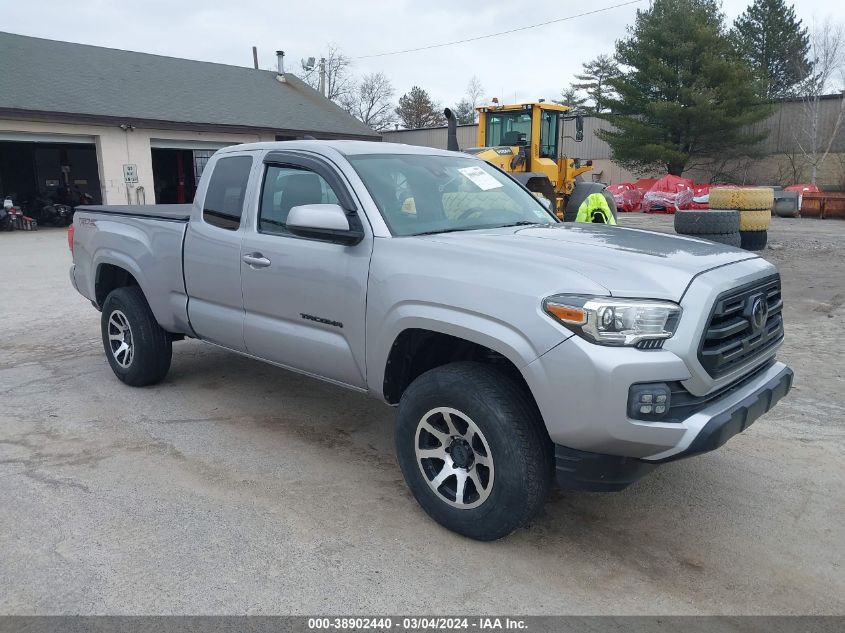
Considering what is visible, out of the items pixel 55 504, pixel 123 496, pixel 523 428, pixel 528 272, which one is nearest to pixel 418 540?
pixel 523 428

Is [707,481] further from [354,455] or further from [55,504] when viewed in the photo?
[55,504]

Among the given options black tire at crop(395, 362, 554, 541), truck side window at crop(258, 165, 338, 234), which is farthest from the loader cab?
black tire at crop(395, 362, 554, 541)

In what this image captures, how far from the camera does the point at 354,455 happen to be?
4375mm

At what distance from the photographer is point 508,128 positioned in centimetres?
1752

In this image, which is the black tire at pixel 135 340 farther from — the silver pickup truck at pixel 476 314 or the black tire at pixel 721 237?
the black tire at pixel 721 237

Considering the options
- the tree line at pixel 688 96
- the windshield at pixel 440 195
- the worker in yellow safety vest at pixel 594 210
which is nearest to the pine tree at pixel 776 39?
the tree line at pixel 688 96

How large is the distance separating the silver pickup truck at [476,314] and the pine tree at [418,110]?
214 ft

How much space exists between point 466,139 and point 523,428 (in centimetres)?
3777

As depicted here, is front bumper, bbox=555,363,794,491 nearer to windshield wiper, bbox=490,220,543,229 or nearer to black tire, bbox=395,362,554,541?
black tire, bbox=395,362,554,541

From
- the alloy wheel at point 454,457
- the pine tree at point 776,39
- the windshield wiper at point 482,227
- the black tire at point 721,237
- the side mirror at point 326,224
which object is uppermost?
the pine tree at point 776,39

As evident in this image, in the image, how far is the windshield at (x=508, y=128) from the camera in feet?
56.0

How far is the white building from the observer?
2131 cm

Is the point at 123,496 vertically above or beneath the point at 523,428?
beneath

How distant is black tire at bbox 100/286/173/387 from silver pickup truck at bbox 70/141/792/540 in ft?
1.74
